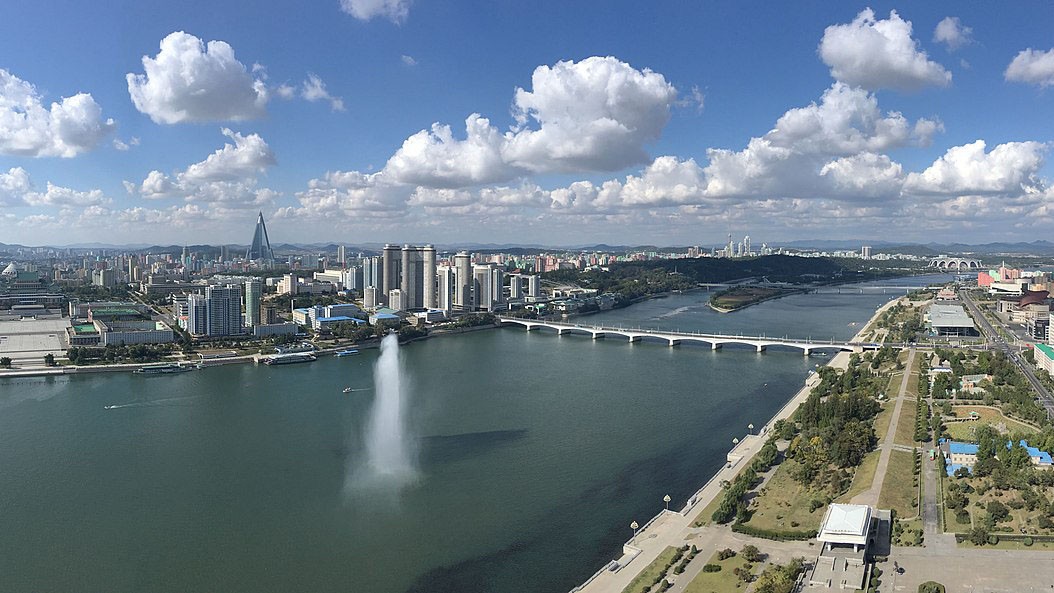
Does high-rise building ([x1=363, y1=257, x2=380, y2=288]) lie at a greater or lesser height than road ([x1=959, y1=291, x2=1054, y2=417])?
greater

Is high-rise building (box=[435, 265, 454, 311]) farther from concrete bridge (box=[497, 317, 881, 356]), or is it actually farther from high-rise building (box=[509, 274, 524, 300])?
high-rise building (box=[509, 274, 524, 300])

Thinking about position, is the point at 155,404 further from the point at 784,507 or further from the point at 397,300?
the point at 397,300

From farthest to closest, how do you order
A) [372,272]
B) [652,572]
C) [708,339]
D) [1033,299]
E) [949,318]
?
[372,272] → [1033,299] → [949,318] → [708,339] → [652,572]

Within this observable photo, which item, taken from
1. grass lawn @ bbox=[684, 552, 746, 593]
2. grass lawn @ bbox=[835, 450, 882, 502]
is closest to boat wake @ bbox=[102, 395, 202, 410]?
grass lawn @ bbox=[684, 552, 746, 593]

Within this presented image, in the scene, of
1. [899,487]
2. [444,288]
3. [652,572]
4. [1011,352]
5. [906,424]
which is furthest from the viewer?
[444,288]

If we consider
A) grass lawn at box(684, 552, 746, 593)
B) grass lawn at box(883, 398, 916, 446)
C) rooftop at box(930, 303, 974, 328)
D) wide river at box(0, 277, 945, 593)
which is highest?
rooftop at box(930, 303, 974, 328)

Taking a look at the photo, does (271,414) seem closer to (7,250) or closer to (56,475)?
(56,475)

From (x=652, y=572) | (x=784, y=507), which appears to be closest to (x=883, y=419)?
(x=784, y=507)
